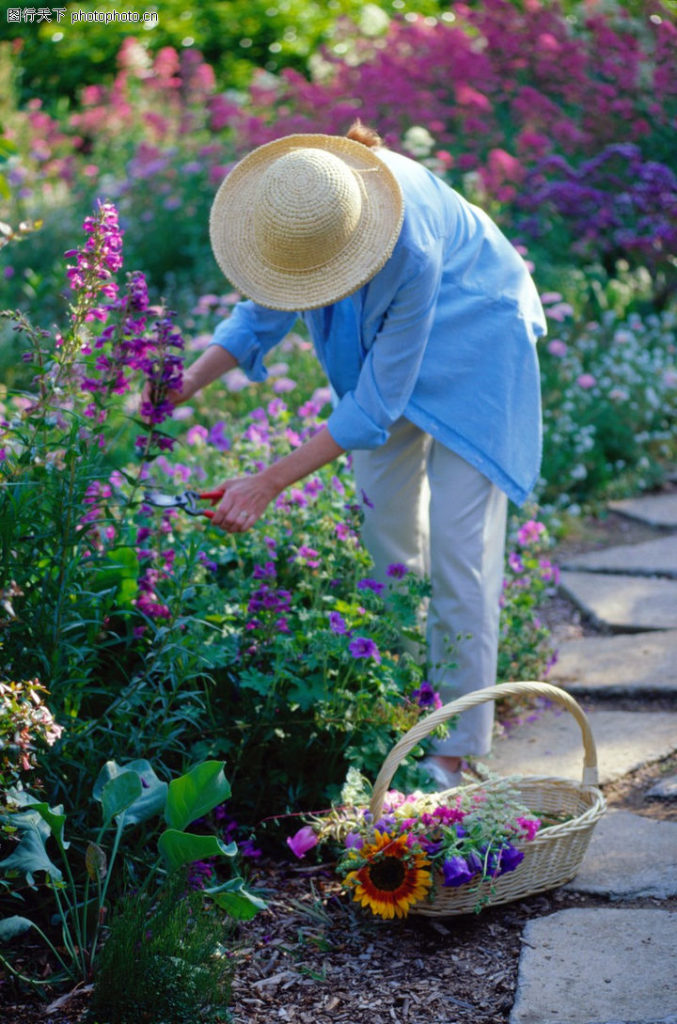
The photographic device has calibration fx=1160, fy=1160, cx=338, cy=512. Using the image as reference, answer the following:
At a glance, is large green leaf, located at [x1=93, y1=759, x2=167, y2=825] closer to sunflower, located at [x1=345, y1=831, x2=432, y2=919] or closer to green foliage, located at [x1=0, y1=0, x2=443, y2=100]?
sunflower, located at [x1=345, y1=831, x2=432, y2=919]

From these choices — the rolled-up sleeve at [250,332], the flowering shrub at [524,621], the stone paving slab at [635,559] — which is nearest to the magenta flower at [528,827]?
the flowering shrub at [524,621]

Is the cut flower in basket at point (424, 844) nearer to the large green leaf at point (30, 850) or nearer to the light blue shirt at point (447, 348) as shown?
the large green leaf at point (30, 850)

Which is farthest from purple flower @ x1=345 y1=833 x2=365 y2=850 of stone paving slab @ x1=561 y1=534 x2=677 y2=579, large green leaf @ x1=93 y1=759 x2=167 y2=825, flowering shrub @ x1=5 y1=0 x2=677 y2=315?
flowering shrub @ x1=5 y1=0 x2=677 y2=315

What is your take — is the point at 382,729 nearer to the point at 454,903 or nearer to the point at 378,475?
the point at 454,903

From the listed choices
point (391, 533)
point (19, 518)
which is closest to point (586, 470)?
point (391, 533)

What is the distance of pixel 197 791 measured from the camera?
2.05 m

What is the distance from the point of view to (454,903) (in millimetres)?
2250

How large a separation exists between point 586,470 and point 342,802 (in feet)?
8.87

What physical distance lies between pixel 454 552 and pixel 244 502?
0.57m

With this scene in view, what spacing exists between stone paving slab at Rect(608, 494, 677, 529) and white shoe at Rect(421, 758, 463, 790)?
208 centimetres

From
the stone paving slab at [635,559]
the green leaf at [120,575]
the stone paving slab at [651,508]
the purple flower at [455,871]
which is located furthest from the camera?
the stone paving slab at [651,508]

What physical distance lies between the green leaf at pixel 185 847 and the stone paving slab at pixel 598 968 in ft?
1.90

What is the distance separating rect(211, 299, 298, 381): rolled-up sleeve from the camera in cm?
276

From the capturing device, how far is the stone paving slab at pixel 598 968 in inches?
77.1
